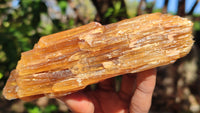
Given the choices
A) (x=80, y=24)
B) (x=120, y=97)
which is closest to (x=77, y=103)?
(x=120, y=97)

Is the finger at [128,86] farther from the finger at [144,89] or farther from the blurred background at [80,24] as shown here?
the blurred background at [80,24]

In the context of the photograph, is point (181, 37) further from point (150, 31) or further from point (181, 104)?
point (181, 104)

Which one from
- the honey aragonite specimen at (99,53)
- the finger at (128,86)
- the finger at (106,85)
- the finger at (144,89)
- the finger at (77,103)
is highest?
the honey aragonite specimen at (99,53)

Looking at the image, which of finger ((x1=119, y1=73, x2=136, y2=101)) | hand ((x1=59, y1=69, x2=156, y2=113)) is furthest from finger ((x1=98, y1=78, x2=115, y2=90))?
finger ((x1=119, y1=73, x2=136, y2=101))

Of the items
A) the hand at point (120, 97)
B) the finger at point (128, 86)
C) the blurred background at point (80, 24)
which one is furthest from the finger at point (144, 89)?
the blurred background at point (80, 24)

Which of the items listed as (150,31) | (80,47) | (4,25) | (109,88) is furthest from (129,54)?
(4,25)

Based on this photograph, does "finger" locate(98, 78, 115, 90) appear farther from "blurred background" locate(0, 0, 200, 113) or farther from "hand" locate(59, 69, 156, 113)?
"blurred background" locate(0, 0, 200, 113)
